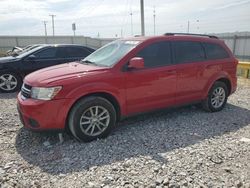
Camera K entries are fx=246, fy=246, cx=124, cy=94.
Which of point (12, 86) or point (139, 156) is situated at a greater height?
point (12, 86)

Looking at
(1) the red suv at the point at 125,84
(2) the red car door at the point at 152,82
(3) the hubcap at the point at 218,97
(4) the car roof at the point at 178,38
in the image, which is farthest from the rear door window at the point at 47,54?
(3) the hubcap at the point at 218,97

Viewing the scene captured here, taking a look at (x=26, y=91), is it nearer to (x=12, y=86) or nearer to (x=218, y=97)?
(x=218, y=97)

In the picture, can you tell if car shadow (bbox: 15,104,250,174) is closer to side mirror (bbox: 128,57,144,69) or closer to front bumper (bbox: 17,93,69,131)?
front bumper (bbox: 17,93,69,131)

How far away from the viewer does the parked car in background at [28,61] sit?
7.90m

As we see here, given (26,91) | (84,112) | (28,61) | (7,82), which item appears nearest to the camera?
(84,112)

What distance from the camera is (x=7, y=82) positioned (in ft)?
26.0

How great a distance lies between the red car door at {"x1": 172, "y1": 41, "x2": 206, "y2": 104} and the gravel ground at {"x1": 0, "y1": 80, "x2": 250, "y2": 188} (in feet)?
1.78

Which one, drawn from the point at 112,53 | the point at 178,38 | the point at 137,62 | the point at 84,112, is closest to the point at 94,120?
the point at 84,112

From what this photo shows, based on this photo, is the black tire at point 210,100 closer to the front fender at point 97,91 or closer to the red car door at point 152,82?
the red car door at point 152,82

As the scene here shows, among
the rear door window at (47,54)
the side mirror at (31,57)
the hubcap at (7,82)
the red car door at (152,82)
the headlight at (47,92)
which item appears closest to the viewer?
the headlight at (47,92)

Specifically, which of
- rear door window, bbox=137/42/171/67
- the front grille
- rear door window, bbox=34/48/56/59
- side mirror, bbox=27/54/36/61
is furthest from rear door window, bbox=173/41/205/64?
side mirror, bbox=27/54/36/61

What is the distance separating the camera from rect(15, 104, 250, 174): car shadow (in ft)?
11.8

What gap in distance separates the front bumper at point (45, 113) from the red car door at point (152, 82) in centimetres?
118

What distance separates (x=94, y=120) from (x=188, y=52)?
8.21 feet
